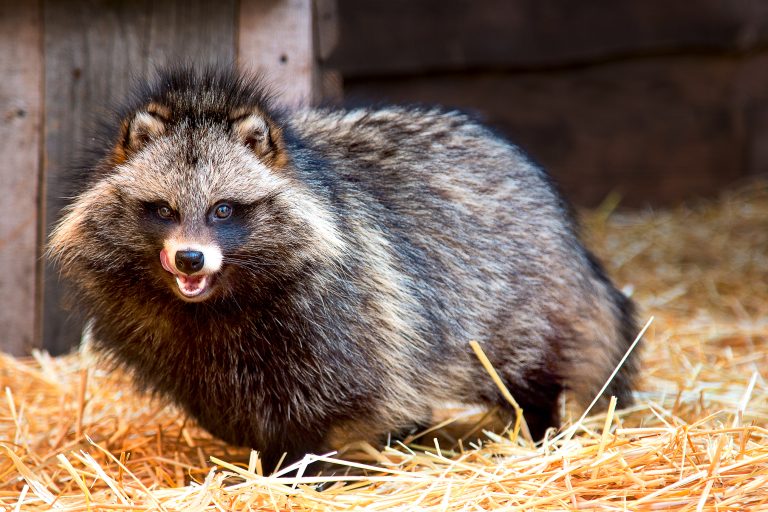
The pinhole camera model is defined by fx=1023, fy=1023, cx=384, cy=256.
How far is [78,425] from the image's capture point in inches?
169

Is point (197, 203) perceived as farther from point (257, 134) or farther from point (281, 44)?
point (281, 44)

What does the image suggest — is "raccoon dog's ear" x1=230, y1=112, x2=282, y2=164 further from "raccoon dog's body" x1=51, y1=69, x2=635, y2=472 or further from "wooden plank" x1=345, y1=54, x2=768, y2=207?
"wooden plank" x1=345, y1=54, x2=768, y2=207

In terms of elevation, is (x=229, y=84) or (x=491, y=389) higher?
(x=229, y=84)

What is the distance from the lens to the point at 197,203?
3.37 meters

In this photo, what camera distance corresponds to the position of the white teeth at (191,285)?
3.39m

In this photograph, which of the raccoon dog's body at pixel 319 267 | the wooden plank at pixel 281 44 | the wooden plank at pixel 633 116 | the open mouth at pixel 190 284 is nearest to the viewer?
the open mouth at pixel 190 284

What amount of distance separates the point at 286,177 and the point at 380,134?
0.72 metres

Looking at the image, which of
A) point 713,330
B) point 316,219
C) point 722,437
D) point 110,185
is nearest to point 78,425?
point 110,185

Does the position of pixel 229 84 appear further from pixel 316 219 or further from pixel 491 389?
pixel 491 389

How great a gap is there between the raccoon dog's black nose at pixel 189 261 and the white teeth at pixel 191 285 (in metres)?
0.10

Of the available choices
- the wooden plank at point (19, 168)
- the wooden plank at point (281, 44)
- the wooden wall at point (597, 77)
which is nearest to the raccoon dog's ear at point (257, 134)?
the wooden plank at point (281, 44)

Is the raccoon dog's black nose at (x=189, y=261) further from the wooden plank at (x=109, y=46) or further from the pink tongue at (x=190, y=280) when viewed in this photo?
the wooden plank at (x=109, y=46)

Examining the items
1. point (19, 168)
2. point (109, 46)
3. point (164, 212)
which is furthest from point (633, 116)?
point (164, 212)

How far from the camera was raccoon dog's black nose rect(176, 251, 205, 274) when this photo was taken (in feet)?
10.7
